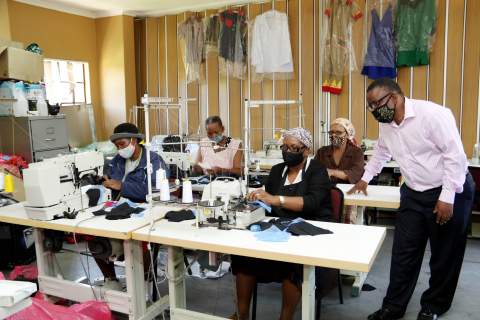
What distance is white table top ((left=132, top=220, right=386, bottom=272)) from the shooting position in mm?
1811

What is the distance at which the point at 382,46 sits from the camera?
4656 mm

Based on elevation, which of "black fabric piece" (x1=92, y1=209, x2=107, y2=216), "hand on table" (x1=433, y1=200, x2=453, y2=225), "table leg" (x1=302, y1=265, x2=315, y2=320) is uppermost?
"hand on table" (x1=433, y1=200, x2=453, y2=225)

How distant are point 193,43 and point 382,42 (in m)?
2.39

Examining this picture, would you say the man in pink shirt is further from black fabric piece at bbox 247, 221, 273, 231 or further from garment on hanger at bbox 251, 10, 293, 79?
garment on hanger at bbox 251, 10, 293, 79

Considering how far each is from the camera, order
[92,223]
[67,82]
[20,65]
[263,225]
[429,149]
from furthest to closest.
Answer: [67,82], [20,65], [92,223], [429,149], [263,225]

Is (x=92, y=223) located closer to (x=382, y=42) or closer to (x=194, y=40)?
(x=382, y=42)

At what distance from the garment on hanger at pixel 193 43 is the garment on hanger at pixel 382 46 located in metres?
2.14

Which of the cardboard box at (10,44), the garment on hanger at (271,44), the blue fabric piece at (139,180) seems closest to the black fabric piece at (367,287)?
the blue fabric piece at (139,180)

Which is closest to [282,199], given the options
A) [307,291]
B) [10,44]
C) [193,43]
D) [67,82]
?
[307,291]

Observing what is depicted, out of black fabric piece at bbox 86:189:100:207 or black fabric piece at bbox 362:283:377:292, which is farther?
black fabric piece at bbox 362:283:377:292

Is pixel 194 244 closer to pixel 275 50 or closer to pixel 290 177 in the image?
pixel 290 177

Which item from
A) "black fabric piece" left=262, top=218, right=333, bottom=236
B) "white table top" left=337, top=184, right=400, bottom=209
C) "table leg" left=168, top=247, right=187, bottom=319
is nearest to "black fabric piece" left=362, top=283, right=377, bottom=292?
"white table top" left=337, top=184, right=400, bottom=209

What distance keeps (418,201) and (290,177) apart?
28.6 inches

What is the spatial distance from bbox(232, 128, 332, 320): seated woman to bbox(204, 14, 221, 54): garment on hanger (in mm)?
3325
